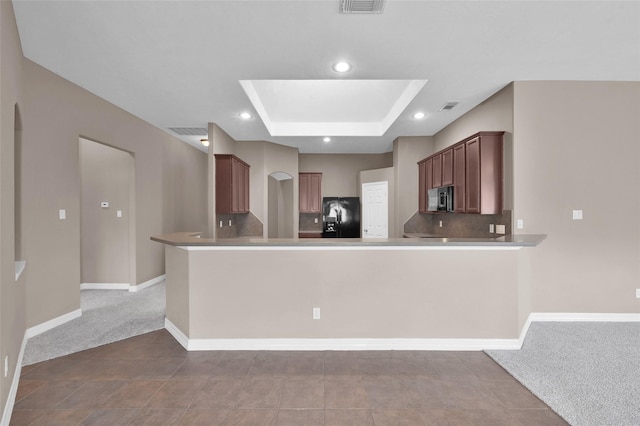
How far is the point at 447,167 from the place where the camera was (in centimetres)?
454

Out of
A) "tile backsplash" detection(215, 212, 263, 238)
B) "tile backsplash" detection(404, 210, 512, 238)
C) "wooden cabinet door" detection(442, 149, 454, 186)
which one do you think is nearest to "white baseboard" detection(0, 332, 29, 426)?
"tile backsplash" detection(215, 212, 263, 238)

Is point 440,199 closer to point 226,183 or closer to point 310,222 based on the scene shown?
point 226,183

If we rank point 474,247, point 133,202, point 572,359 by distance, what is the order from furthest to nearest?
point 133,202
point 474,247
point 572,359

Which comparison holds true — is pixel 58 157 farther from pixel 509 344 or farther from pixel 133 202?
pixel 509 344

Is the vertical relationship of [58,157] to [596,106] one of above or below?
below

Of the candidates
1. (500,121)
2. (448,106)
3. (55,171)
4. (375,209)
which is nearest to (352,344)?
(500,121)

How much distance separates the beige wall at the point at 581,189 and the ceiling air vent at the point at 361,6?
7.45 feet

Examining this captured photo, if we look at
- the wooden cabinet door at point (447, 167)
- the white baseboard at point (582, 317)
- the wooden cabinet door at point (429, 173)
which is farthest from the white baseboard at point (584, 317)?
the wooden cabinet door at point (429, 173)

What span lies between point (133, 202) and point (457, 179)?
4849 millimetres

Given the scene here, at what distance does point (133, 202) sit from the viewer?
15.8 feet

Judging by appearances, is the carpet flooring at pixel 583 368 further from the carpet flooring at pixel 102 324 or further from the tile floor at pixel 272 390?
the carpet flooring at pixel 102 324

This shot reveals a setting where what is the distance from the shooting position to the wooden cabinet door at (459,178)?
4.09m

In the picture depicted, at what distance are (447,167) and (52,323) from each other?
529 cm

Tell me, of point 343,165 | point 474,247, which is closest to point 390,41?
point 474,247
